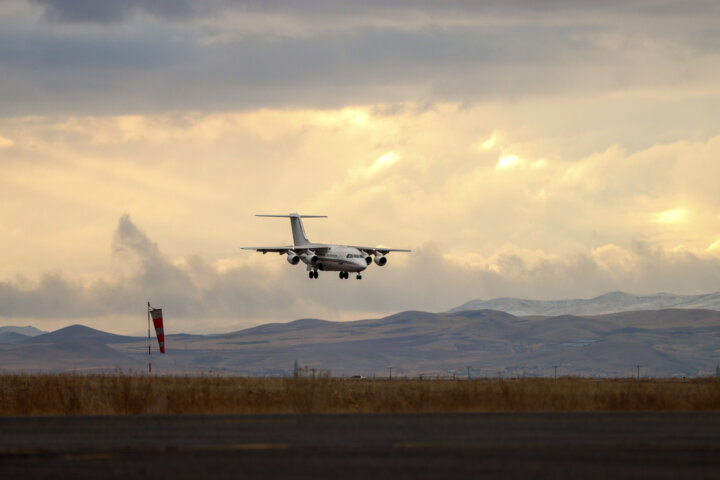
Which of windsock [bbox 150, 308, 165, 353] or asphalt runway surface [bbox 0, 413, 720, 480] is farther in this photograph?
windsock [bbox 150, 308, 165, 353]

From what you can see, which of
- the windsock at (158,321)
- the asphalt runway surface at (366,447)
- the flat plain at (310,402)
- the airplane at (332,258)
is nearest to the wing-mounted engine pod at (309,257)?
the airplane at (332,258)

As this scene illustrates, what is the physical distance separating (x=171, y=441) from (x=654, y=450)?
27.7 ft

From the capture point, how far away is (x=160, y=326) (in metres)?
68.9

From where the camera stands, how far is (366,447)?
19.9m

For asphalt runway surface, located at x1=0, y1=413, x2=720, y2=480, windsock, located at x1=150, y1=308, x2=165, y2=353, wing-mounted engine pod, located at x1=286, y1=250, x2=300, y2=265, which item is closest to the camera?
asphalt runway surface, located at x1=0, y1=413, x2=720, y2=480

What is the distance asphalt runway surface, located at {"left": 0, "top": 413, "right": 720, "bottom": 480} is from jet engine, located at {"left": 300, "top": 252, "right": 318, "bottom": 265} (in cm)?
8579

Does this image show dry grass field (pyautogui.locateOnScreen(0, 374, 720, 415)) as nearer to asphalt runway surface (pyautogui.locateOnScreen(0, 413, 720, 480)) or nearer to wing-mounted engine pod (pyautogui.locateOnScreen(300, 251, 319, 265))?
asphalt runway surface (pyautogui.locateOnScreen(0, 413, 720, 480))

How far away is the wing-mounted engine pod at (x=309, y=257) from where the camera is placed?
375 feet

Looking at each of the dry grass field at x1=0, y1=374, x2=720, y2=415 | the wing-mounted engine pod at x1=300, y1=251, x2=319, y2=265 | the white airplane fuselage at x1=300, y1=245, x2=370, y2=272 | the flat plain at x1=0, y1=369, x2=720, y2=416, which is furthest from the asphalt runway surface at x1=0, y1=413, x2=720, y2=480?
the wing-mounted engine pod at x1=300, y1=251, x2=319, y2=265

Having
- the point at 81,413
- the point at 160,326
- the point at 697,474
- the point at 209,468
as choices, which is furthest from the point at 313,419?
the point at 160,326

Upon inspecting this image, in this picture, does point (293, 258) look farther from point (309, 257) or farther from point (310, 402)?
point (310, 402)

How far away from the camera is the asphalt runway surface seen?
16609mm

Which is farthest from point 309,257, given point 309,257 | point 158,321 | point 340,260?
point 158,321

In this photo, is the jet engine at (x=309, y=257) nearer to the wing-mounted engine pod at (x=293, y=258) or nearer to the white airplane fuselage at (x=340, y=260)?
the white airplane fuselage at (x=340, y=260)
